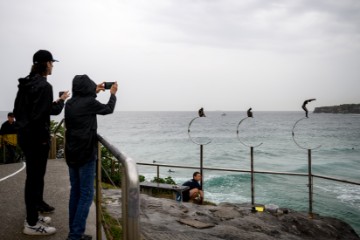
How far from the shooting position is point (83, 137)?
3.07m

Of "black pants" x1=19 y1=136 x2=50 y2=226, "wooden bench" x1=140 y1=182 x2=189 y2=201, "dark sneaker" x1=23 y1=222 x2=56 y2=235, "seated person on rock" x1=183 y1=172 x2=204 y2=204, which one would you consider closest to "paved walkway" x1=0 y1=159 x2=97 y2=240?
"dark sneaker" x1=23 y1=222 x2=56 y2=235

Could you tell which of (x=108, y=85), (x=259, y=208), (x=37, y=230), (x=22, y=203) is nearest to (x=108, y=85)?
(x=108, y=85)

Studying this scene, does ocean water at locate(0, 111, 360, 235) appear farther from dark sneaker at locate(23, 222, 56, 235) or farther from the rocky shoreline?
the rocky shoreline

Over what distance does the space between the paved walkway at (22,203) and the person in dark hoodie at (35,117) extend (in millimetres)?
317

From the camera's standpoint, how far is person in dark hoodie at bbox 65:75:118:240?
307 centimetres

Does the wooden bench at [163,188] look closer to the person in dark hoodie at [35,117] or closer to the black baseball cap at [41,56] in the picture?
the person in dark hoodie at [35,117]

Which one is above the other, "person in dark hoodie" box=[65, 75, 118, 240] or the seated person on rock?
"person in dark hoodie" box=[65, 75, 118, 240]

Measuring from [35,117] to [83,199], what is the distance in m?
0.98

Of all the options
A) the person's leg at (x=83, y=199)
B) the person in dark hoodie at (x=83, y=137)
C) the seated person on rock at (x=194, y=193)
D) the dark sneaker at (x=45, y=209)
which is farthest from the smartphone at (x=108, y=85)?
the seated person on rock at (x=194, y=193)

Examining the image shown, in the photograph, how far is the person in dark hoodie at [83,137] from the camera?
307cm

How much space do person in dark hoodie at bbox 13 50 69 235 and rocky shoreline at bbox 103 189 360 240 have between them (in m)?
2.27

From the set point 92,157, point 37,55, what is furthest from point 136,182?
point 37,55

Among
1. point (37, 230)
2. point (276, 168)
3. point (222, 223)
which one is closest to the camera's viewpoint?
point (37, 230)

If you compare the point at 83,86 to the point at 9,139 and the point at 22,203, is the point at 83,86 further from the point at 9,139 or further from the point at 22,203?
the point at 9,139
